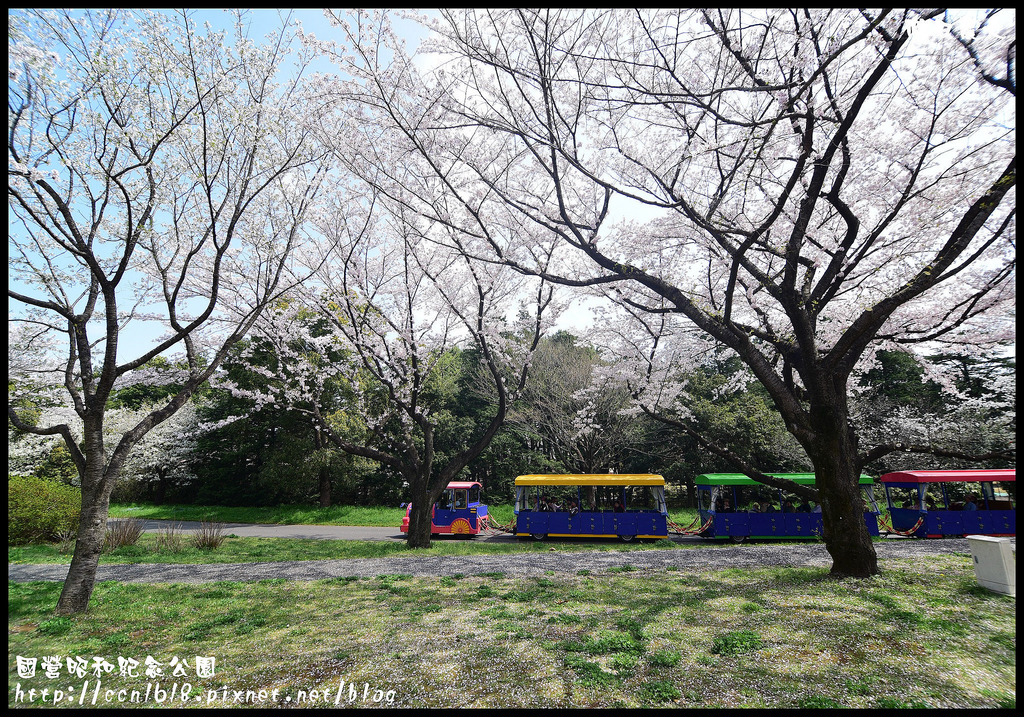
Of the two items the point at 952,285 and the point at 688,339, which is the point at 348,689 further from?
the point at 952,285

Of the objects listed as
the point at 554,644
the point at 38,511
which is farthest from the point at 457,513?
the point at 38,511

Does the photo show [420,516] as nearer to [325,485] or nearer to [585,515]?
[585,515]

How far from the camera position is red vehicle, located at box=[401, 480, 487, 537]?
1590 cm

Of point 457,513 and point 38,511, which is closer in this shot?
point 38,511

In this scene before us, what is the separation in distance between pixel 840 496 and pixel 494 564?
691 centimetres

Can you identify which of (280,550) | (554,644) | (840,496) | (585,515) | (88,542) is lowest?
(280,550)

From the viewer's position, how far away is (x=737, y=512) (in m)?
13.9

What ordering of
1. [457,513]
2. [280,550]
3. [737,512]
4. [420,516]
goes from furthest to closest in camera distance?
[457,513]
[737,512]
[420,516]
[280,550]

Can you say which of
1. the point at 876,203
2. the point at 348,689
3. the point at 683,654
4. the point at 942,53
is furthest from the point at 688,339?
the point at 348,689

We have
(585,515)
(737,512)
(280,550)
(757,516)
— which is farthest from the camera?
(585,515)

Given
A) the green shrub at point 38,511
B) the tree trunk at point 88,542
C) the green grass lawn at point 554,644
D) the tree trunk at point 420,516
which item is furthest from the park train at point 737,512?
the green shrub at point 38,511

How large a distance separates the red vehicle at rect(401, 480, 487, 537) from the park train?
34mm

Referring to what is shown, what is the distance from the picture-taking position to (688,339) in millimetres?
13023

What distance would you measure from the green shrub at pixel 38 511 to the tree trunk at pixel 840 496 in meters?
19.3
